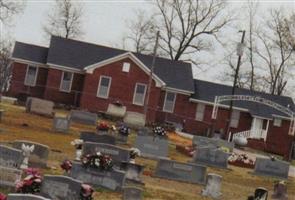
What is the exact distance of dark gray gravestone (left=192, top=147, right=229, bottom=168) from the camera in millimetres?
30234

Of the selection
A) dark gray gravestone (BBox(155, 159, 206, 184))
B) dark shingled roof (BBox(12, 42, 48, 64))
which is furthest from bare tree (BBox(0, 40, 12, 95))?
dark gray gravestone (BBox(155, 159, 206, 184))

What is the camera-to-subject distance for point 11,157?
54.8ft

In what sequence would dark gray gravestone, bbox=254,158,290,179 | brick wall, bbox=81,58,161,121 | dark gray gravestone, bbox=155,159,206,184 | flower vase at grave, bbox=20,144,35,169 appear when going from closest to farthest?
flower vase at grave, bbox=20,144,35,169 → dark gray gravestone, bbox=155,159,206,184 → dark gray gravestone, bbox=254,158,290,179 → brick wall, bbox=81,58,161,121

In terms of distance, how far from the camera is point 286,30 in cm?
7062

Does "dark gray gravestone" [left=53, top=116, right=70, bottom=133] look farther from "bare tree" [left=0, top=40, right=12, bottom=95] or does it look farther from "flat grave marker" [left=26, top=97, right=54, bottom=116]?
"bare tree" [left=0, top=40, right=12, bottom=95]

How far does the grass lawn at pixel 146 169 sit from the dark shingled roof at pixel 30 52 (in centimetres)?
1293

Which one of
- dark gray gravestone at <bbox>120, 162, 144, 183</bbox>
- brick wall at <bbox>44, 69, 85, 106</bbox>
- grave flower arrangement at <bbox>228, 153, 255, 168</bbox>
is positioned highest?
brick wall at <bbox>44, 69, 85, 106</bbox>

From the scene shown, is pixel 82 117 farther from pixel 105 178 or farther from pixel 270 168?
pixel 105 178

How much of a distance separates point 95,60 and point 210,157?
24374mm

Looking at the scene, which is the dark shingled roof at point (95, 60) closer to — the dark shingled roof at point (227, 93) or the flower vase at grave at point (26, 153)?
the dark shingled roof at point (227, 93)

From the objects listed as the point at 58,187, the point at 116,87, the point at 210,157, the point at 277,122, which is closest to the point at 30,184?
the point at 58,187

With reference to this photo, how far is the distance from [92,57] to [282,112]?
16.8 metres

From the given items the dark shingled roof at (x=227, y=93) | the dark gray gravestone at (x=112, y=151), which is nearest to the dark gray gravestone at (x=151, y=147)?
the dark gray gravestone at (x=112, y=151)

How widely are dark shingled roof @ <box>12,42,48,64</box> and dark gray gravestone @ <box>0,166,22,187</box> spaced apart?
37.4 meters
